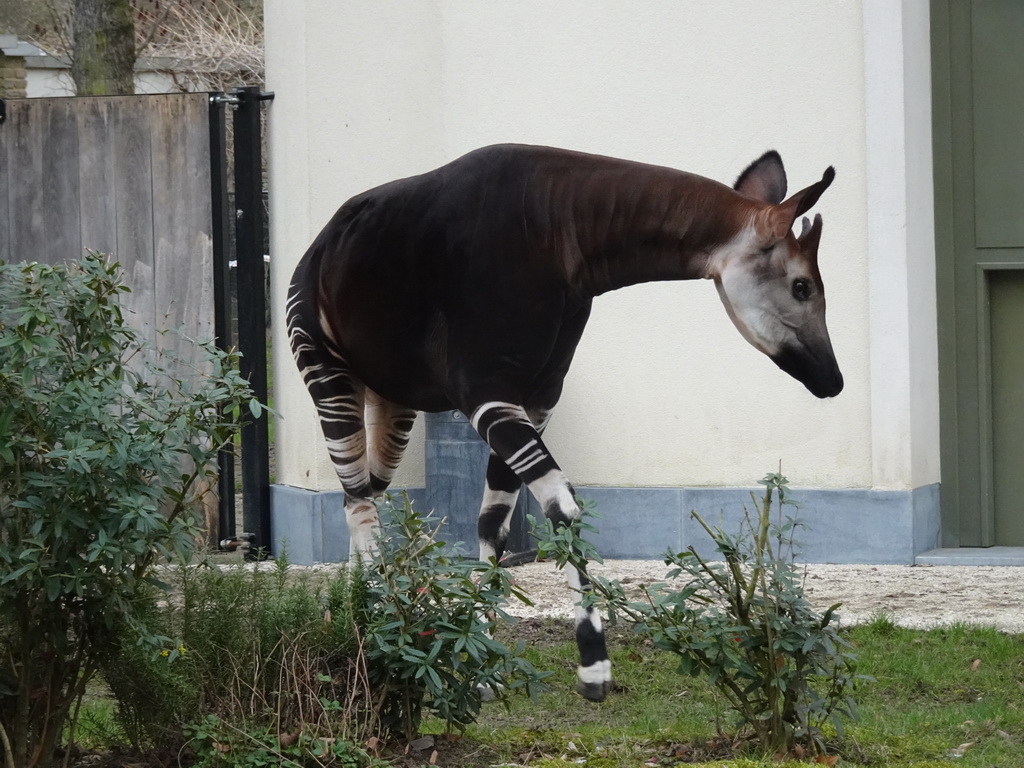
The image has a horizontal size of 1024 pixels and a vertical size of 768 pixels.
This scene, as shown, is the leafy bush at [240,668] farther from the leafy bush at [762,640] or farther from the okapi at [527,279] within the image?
the okapi at [527,279]

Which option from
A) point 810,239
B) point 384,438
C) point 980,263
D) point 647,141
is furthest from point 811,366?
point 980,263

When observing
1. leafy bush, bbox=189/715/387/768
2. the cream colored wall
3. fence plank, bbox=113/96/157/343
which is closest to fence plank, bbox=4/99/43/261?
fence plank, bbox=113/96/157/343

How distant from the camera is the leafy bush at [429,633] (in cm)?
338

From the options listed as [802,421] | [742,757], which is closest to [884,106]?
[802,421]

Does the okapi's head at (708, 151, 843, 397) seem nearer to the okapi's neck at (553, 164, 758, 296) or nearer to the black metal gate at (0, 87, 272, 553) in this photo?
the okapi's neck at (553, 164, 758, 296)

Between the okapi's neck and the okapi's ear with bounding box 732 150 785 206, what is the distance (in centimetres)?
14

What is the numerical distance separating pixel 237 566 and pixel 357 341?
1.52 meters

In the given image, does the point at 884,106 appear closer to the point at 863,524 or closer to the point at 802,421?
the point at 802,421

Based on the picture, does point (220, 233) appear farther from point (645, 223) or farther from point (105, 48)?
point (645, 223)

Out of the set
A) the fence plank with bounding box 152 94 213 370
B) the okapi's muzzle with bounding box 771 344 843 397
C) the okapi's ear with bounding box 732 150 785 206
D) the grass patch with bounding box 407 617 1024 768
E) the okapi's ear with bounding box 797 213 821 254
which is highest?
the fence plank with bounding box 152 94 213 370

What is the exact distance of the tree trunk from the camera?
9.72m

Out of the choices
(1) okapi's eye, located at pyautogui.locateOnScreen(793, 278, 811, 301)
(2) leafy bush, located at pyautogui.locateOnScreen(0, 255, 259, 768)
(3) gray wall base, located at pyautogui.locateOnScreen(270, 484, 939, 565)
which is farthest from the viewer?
(3) gray wall base, located at pyautogui.locateOnScreen(270, 484, 939, 565)

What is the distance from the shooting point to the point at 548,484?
4.38 m

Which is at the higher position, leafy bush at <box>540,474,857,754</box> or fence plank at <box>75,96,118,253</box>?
fence plank at <box>75,96,118,253</box>
